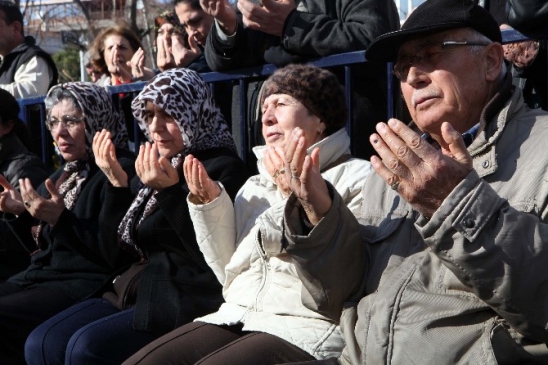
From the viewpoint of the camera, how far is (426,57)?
3205mm

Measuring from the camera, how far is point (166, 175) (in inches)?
169

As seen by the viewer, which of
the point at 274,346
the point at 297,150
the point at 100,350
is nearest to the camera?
the point at 297,150

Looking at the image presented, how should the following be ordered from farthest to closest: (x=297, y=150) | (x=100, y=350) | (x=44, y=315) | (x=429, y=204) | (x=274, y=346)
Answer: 1. (x=44, y=315)
2. (x=100, y=350)
3. (x=274, y=346)
4. (x=297, y=150)
5. (x=429, y=204)

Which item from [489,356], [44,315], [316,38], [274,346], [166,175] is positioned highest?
[316,38]

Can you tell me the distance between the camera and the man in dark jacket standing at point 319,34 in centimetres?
457

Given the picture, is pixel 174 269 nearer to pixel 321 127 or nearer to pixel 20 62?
pixel 321 127

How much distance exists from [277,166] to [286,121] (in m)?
0.63

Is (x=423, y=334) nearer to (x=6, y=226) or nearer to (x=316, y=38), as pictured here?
(x=316, y=38)

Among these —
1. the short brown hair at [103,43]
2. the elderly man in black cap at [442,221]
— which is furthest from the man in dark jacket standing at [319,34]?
the short brown hair at [103,43]

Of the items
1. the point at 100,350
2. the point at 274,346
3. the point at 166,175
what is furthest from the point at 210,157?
the point at 274,346

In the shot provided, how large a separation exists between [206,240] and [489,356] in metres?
1.69

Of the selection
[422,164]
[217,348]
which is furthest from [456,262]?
[217,348]

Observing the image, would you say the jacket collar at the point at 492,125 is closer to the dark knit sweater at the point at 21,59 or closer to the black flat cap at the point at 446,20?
the black flat cap at the point at 446,20

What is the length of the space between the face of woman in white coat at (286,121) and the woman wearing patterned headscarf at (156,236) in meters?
0.47
